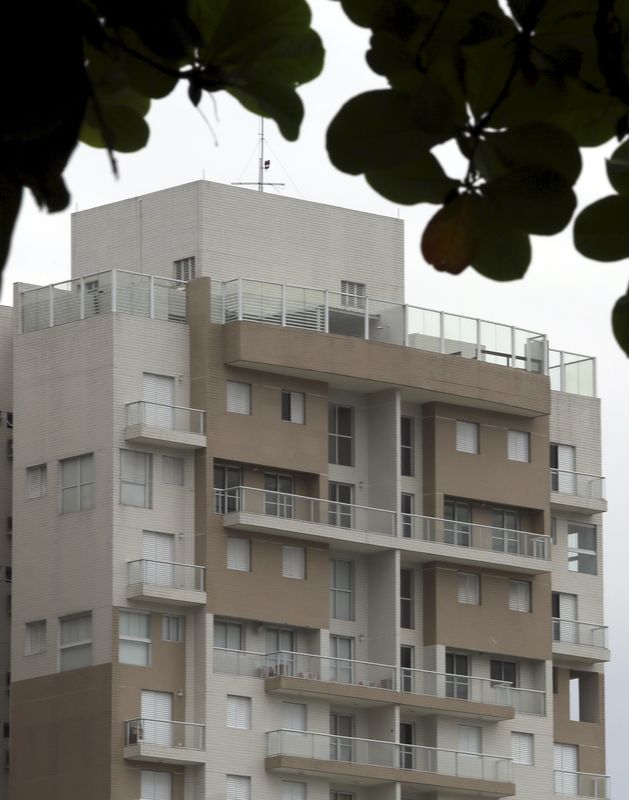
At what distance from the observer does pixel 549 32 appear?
1.78 meters

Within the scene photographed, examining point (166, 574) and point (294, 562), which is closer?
point (166, 574)

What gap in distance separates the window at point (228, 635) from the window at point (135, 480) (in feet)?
9.03

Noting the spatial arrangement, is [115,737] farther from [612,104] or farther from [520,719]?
[612,104]

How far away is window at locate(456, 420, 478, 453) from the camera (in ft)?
148

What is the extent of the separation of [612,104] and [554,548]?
46.4 m

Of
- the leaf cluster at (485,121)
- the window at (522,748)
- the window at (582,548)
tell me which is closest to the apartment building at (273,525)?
the window at (522,748)

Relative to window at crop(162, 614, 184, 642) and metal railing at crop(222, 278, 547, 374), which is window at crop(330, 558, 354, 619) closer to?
window at crop(162, 614, 184, 642)

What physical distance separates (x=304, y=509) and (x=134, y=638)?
463 centimetres

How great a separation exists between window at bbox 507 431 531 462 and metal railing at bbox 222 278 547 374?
1490mm

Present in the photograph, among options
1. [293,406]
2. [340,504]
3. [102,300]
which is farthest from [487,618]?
[102,300]

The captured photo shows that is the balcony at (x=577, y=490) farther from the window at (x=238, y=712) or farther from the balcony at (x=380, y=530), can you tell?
the window at (x=238, y=712)

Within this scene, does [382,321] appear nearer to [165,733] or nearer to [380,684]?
[380,684]

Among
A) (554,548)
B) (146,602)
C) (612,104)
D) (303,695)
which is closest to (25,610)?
(146,602)

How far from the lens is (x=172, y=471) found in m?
41.7
